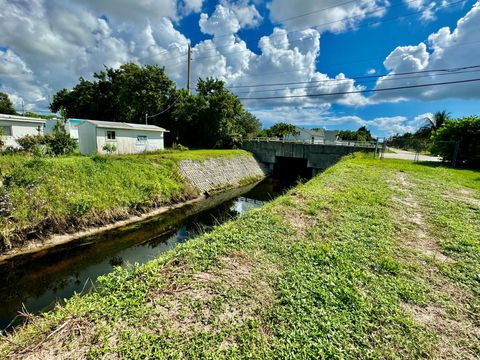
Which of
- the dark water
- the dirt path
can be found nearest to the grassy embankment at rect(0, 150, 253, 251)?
the dark water

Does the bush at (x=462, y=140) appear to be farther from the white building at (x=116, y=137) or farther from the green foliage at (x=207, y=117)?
the white building at (x=116, y=137)

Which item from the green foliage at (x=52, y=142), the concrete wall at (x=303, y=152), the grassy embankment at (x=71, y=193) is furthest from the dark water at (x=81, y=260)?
the concrete wall at (x=303, y=152)

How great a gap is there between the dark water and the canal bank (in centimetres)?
59

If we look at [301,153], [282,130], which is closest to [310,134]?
[282,130]

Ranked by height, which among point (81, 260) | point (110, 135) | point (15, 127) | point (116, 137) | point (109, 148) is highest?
point (15, 127)

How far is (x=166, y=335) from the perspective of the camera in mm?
2469

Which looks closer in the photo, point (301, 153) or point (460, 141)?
point (460, 141)

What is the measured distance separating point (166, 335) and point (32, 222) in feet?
26.4

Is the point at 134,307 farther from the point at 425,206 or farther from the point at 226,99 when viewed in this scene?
the point at 226,99

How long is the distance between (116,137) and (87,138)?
215 centimetres

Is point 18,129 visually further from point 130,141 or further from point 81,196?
point 81,196

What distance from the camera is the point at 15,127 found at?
1739 centimetres

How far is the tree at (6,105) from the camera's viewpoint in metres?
41.4

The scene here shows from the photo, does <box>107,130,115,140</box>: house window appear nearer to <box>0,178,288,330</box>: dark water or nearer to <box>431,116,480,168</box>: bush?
<box>0,178,288,330</box>: dark water
